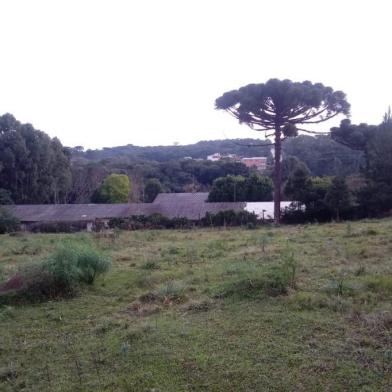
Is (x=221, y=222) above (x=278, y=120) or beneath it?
beneath

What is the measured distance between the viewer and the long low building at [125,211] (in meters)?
26.5

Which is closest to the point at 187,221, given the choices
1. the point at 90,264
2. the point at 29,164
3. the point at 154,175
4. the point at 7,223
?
the point at 7,223

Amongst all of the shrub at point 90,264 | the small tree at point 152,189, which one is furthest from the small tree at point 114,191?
the shrub at point 90,264

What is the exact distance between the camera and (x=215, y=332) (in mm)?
5246

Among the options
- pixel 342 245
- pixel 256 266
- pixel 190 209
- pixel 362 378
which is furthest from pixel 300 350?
pixel 190 209

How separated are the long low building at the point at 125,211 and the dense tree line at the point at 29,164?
448 cm

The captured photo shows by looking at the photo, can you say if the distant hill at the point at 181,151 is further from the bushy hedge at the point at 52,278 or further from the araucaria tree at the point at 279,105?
the bushy hedge at the point at 52,278

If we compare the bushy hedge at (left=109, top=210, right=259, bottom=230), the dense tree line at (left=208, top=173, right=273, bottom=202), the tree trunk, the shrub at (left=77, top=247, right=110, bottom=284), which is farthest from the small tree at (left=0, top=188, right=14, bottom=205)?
the shrub at (left=77, top=247, right=110, bottom=284)

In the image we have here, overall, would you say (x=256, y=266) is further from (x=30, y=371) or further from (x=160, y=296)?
(x=30, y=371)

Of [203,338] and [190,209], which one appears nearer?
[203,338]

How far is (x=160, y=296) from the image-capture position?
707 centimetres

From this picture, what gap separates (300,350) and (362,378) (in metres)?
0.74

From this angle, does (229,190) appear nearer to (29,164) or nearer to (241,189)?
(241,189)

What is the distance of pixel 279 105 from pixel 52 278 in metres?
18.2
